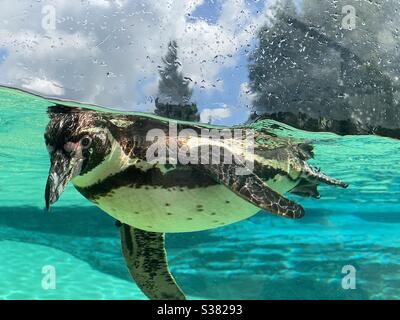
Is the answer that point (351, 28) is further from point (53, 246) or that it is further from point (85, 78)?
point (53, 246)

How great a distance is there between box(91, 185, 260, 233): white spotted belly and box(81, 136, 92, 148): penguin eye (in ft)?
2.02

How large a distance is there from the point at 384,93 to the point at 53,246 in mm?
11525

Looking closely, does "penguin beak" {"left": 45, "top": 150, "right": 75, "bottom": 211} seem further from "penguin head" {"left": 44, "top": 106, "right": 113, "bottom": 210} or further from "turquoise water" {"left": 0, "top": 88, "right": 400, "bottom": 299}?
"turquoise water" {"left": 0, "top": 88, "right": 400, "bottom": 299}

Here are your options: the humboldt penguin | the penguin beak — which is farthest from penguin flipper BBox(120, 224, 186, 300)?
the penguin beak

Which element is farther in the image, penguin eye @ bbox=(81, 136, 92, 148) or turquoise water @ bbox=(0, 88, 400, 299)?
turquoise water @ bbox=(0, 88, 400, 299)

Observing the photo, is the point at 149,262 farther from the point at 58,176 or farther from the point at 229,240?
the point at 229,240

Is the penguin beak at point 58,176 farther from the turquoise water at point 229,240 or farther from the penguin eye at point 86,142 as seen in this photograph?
the turquoise water at point 229,240

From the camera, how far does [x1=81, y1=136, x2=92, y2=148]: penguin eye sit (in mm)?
3431

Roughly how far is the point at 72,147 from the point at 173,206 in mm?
1180

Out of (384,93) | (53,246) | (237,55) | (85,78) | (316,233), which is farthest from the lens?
(316,233)

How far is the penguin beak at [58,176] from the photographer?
2.99 metres

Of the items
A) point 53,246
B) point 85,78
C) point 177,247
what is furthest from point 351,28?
point 53,246

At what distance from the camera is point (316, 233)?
62.6 feet

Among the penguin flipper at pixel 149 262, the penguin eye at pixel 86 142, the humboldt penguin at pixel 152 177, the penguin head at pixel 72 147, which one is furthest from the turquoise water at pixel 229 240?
the penguin eye at pixel 86 142
